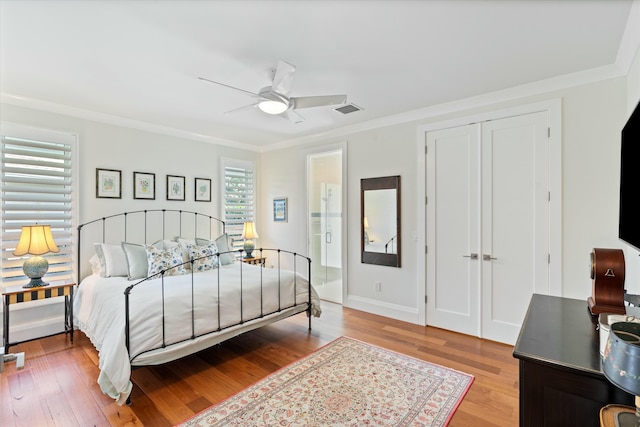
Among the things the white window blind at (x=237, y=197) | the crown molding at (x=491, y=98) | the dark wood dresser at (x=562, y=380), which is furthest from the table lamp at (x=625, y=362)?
the white window blind at (x=237, y=197)

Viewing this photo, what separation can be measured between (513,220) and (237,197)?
407 centimetres

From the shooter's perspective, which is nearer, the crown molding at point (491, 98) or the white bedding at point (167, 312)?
the white bedding at point (167, 312)

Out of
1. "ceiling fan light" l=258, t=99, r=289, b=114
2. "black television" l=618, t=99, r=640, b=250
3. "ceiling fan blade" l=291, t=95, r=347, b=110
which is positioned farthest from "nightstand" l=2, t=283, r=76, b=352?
"black television" l=618, t=99, r=640, b=250

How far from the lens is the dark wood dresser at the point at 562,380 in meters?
1.11

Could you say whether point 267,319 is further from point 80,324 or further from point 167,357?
point 80,324

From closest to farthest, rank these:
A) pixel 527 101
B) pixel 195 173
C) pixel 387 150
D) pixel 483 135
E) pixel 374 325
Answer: pixel 527 101
pixel 483 135
pixel 374 325
pixel 387 150
pixel 195 173

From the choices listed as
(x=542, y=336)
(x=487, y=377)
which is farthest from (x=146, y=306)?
(x=487, y=377)

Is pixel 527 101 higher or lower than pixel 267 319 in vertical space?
higher

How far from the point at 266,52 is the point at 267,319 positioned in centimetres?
252

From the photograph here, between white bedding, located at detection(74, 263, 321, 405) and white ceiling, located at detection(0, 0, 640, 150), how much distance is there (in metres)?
1.92

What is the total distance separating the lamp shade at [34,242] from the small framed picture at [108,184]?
84cm

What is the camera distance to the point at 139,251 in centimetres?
357

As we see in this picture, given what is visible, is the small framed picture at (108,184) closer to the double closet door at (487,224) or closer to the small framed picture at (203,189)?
the small framed picture at (203,189)

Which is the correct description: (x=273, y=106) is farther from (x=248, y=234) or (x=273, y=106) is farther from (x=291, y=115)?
(x=248, y=234)
